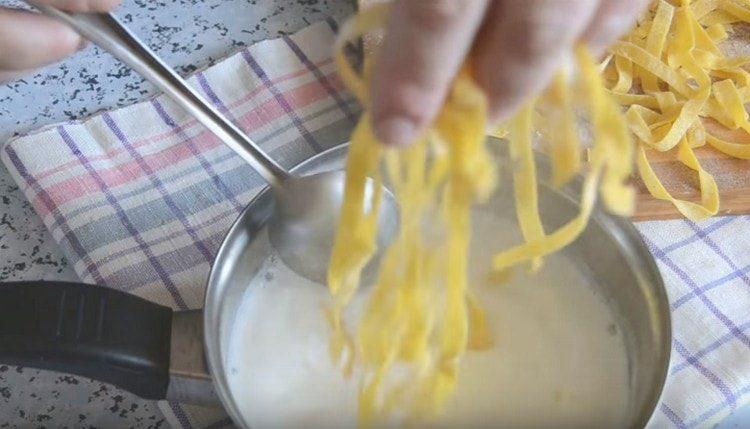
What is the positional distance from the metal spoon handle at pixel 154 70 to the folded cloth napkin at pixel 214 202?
0.34ft

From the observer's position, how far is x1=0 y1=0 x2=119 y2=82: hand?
21.3 inches

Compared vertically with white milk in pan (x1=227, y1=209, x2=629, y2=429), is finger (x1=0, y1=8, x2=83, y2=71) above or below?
above

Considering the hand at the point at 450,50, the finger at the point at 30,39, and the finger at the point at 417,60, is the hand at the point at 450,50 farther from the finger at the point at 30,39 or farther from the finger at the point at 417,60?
the finger at the point at 30,39

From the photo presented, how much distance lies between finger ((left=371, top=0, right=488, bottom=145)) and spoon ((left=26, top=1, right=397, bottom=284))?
0.82ft

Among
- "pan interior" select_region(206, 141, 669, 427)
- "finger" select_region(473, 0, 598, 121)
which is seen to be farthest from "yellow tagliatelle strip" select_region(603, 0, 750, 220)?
"finger" select_region(473, 0, 598, 121)

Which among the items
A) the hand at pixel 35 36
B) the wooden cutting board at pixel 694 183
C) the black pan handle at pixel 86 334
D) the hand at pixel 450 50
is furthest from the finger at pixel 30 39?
the wooden cutting board at pixel 694 183

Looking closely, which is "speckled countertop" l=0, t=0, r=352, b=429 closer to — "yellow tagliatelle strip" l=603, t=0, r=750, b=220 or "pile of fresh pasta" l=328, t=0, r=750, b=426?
"pile of fresh pasta" l=328, t=0, r=750, b=426

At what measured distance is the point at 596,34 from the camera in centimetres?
43

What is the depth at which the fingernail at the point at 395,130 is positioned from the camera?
1.24ft

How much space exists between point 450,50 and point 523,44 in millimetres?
32

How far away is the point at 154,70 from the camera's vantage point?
61 cm

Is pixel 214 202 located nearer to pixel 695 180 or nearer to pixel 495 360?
pixel 495 360

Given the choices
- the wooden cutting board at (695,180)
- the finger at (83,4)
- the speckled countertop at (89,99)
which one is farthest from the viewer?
the wooden cutting board at (695,180)

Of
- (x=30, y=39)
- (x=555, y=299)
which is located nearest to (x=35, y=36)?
(x=30, y=39)
